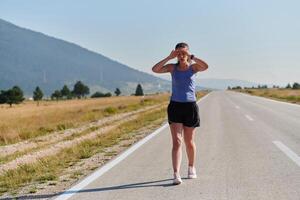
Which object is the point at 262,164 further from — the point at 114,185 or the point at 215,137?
the point at 215,137

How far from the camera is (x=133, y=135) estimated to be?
14992mm

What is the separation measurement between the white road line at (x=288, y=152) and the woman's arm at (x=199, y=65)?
2.72 meters

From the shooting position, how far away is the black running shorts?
23.0 feet

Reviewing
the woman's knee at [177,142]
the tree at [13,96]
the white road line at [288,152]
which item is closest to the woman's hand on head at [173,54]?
the woman's knee at [177,142]

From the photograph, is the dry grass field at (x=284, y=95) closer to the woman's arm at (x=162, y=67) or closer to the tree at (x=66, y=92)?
the woman's arm at (x=162, y=67)

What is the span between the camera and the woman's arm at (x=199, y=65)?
6.94 m

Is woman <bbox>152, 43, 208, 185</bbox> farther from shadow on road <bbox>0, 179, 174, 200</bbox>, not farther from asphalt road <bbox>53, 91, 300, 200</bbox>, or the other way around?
asphalt road <bbox>53, 91, 300, 200</bbox>

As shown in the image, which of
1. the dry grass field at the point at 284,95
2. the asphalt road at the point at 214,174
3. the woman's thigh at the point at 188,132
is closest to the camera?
the asphalt road at the point at 214,174

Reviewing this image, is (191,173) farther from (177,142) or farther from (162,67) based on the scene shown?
(162,67)

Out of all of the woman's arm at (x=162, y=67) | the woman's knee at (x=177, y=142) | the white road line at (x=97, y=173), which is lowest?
the white road line at (x=97, y=173)

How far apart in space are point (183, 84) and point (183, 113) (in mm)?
409

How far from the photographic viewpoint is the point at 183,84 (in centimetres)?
702

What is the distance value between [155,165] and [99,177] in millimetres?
1288

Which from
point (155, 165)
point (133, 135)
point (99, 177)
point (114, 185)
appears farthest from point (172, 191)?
point (133, 135)
